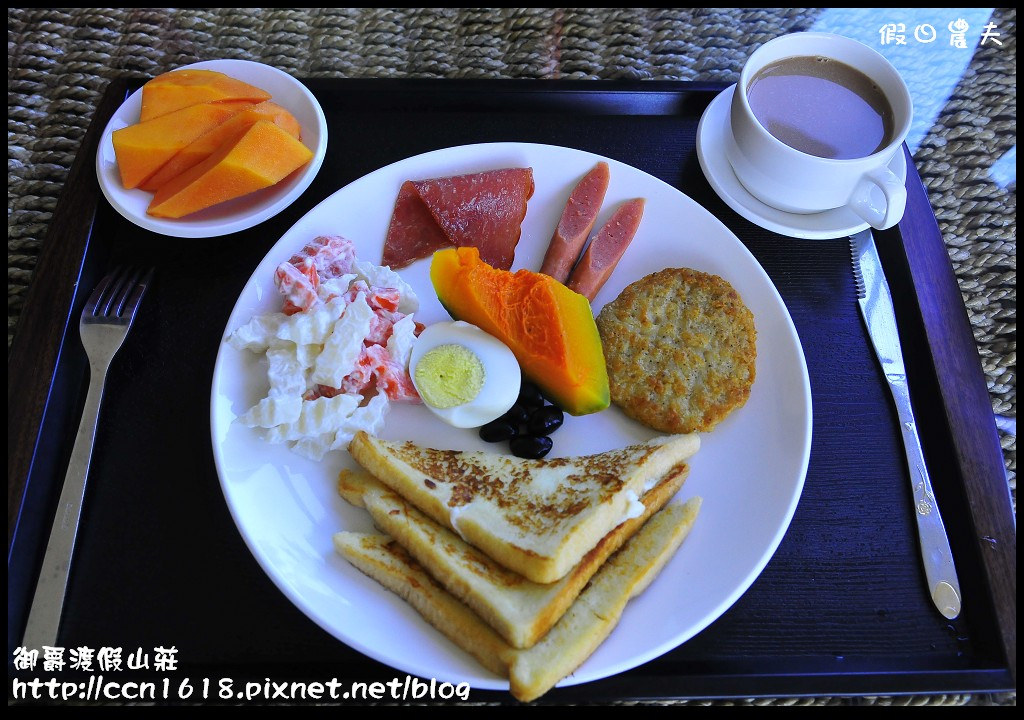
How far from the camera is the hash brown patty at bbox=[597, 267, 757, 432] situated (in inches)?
72.1

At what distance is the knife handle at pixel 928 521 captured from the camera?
1.74 m

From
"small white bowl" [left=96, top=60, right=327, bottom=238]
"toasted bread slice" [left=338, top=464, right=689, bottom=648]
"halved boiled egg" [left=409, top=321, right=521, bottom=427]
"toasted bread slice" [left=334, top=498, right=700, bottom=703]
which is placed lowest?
"toasted bread slice" [left=334, top=498, right=700, bottom=703]

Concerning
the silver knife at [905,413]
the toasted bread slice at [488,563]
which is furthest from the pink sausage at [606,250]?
the silver knife at [905,413]

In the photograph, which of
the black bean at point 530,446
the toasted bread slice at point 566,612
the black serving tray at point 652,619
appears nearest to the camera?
the toasted bread slice at point 566,612

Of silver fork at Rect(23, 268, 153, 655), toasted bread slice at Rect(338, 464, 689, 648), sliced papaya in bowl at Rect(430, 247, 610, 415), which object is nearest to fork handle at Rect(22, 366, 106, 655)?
silver fork at Rect(23, 268, 153, 655)

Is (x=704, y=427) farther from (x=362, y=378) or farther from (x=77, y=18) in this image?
(x=77, y=18)

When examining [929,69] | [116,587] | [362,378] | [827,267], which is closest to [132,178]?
[362,378]

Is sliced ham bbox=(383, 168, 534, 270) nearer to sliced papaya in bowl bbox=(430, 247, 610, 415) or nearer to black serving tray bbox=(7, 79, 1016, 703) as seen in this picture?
sliced papaya in bowl bbox=(430, 247, 610, 415)

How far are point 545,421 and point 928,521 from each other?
3.23 ft

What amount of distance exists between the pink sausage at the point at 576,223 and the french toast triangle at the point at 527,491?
0.56 meters

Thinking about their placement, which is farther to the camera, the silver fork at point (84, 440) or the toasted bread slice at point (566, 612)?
the silver fork at point (84, 440)

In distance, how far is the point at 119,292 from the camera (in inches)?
79.7

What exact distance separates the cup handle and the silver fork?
1.98m

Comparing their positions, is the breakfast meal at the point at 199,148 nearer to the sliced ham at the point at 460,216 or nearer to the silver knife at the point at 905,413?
the sliced ham at the point at 460,216
